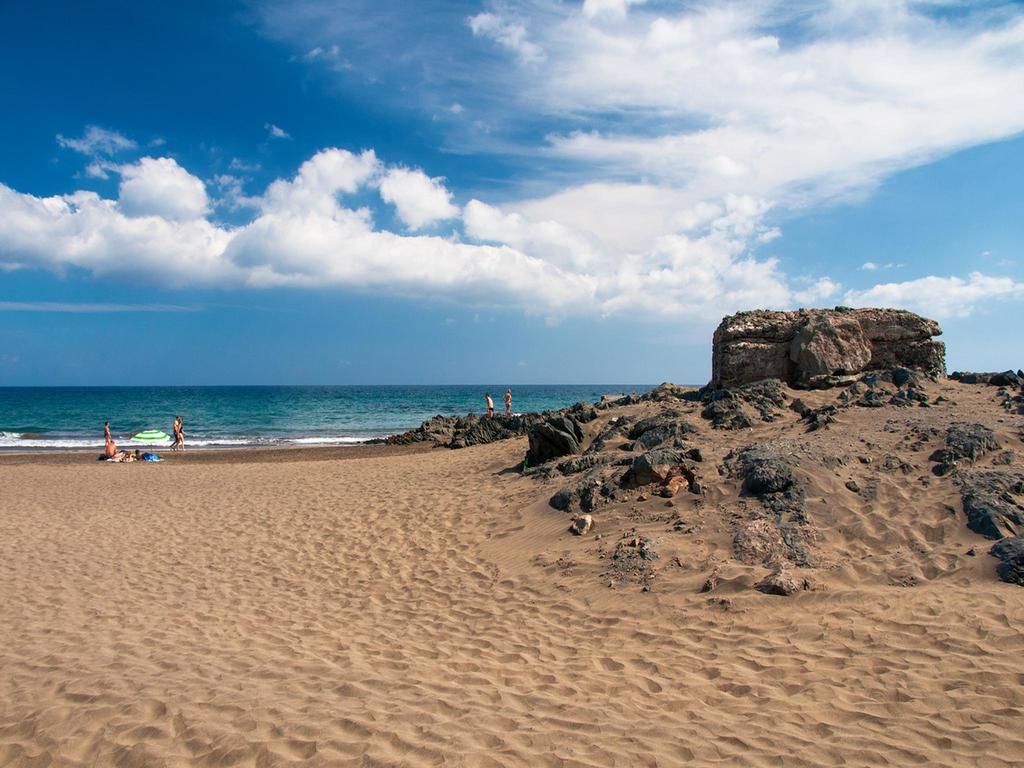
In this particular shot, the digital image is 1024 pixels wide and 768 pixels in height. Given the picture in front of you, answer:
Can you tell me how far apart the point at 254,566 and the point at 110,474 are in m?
13.1

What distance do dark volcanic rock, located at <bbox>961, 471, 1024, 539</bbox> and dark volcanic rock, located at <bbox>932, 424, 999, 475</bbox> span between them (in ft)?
1.40

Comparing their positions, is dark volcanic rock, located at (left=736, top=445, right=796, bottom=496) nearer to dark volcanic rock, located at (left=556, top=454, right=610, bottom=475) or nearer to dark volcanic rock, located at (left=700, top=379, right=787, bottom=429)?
dark volcanic rock, located at (left=700, top=379, right=787, bottom=429)

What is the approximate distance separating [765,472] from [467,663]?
17.6 ft

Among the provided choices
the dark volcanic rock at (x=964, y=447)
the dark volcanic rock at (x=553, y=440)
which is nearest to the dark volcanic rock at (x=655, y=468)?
the dark volcanic rock at (x=964, y=447)

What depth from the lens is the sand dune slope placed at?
412 centimetres

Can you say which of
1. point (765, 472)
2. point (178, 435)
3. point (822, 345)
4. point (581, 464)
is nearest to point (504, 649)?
point (765, 472)

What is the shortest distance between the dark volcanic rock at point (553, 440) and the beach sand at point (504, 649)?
3336mm

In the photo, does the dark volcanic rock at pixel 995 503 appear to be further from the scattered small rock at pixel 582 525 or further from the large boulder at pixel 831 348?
the large boulder at pixel 831 348

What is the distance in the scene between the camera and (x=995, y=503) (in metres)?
7.49

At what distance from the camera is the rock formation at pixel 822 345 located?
13406 millimetres

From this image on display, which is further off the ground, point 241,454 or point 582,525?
point 582,525

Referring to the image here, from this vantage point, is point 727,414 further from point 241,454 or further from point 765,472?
point 241,454

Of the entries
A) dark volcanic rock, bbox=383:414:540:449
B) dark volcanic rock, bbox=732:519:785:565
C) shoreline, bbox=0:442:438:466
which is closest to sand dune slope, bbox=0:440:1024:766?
dark volcanic rock, bbox=732:519:785:565

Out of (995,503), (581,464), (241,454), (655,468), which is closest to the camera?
(995,503)
